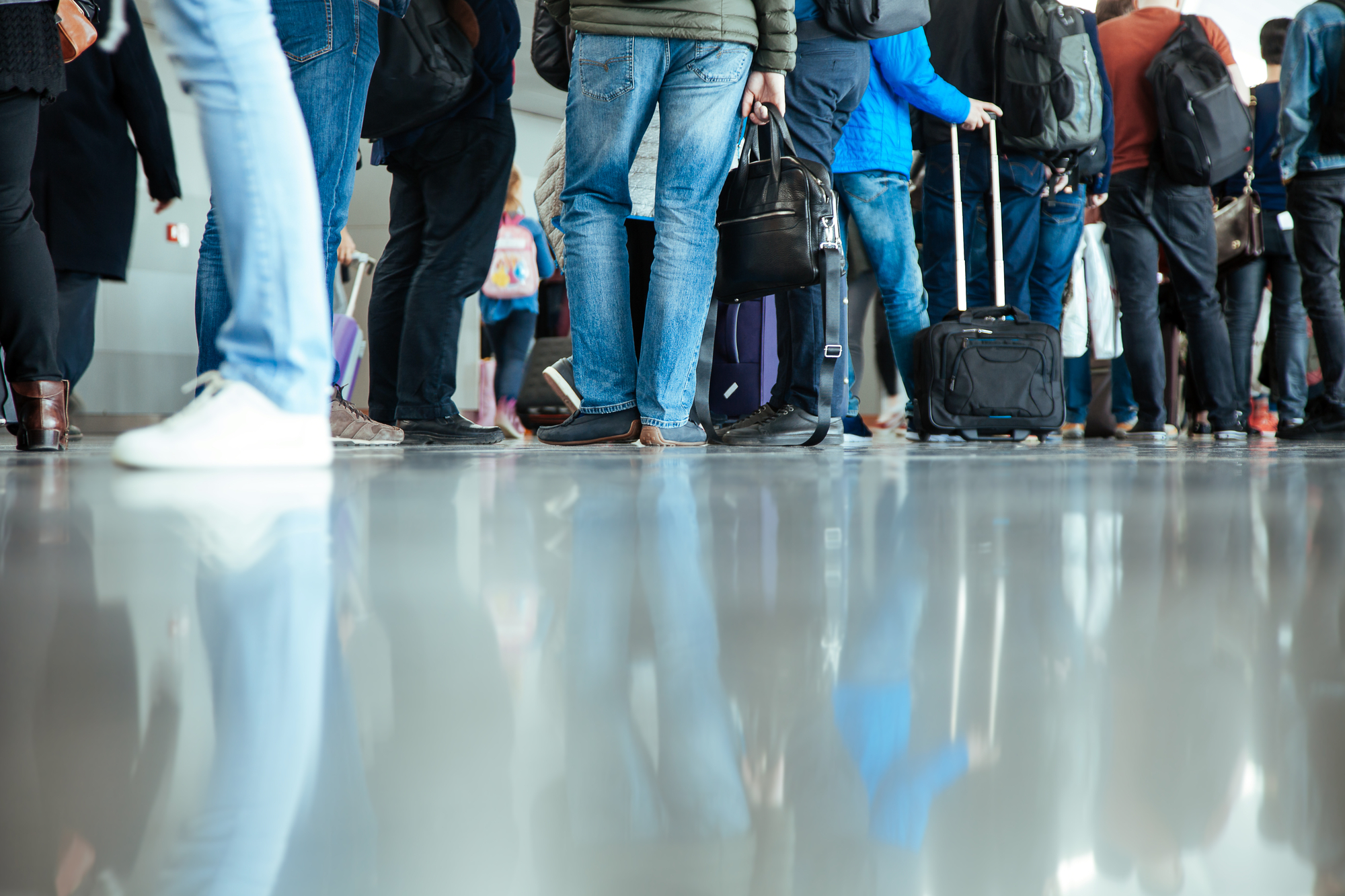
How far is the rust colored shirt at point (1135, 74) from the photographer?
10.5 ft

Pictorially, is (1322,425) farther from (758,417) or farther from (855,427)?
(758,417)

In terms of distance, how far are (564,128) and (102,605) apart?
193 centimetres

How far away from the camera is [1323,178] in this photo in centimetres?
302

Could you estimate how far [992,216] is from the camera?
2984mm

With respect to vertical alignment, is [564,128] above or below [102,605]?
above

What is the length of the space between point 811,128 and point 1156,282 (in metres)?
1.58

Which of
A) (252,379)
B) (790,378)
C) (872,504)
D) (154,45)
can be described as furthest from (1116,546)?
(154,45)

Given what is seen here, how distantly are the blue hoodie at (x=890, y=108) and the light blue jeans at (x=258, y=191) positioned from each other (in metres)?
1.92

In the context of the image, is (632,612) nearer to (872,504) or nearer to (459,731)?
(459,731)

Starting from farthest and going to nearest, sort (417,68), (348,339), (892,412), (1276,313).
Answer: (892,412) < (348,339) < (1276,313) < (417,68)

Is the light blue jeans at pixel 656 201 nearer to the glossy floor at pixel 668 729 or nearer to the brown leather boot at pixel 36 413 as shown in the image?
the brown leather boot at pixel 36 413

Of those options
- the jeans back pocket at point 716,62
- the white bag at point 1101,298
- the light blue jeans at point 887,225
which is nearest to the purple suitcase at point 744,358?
the light blue jeans at point 887,225

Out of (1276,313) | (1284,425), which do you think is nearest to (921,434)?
(1284,425)

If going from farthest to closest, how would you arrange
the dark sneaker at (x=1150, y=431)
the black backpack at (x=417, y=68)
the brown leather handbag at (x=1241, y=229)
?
1. the brown leather handbag at (x=1241, y=229)
2. the dark sneaker at (x=1150, y=431)
3. the black backpack at (x=417, y=68)
